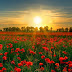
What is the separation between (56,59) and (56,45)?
1.78m

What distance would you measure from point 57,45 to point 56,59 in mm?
1757

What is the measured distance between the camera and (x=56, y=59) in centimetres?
355

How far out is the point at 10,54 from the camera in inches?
172

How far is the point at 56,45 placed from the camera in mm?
5277

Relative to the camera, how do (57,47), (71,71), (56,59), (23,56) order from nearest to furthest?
1. (71,71)
2. (56,59)
3. (23,56)
4. (57,47)

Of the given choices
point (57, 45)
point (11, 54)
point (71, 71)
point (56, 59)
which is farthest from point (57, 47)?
point (71, 71)

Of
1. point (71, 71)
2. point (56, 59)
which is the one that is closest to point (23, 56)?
point (56, 59)

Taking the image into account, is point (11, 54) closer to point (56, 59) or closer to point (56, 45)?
point (56, 59)

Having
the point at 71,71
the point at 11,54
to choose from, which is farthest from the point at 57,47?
the point at 71,71

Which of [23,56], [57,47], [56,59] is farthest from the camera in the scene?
[57,47]

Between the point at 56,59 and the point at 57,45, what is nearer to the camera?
the point at 56,59

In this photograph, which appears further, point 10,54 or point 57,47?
point 57,47

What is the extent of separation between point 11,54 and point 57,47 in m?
1.98

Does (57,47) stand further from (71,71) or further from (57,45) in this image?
(71,71)
